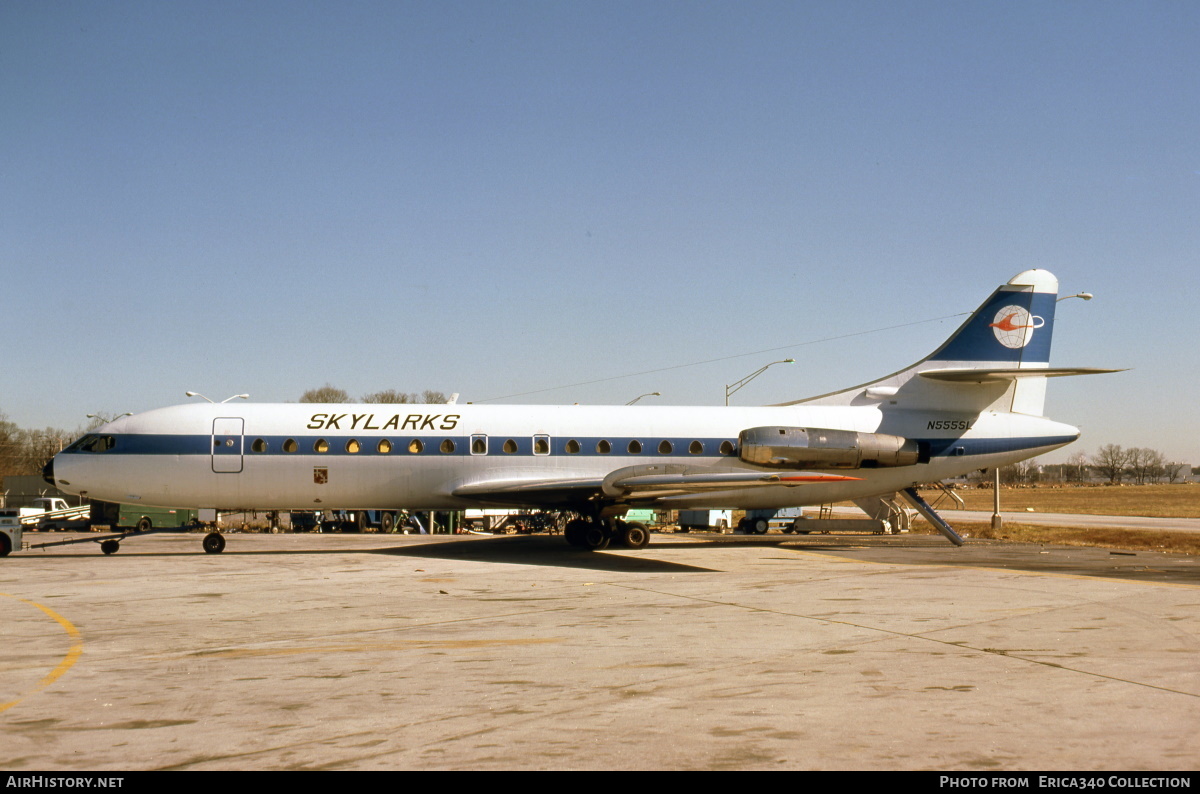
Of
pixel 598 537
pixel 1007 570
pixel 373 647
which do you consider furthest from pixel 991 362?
pixel 373 647

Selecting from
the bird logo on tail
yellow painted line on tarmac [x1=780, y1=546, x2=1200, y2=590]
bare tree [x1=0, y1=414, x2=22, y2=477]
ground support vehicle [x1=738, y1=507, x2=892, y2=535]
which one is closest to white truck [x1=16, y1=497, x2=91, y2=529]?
ground support vehicle [x1=738, y1=507, x2=892, y2=535]

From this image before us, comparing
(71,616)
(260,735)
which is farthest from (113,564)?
(260,735)

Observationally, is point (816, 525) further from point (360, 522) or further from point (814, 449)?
point (360, 522)

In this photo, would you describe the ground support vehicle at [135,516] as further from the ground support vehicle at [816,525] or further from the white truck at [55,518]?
the ground support vehicle at [816,525]

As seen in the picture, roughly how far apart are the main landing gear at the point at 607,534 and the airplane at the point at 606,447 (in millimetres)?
55

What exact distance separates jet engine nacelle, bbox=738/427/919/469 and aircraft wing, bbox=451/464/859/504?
60 centimetres

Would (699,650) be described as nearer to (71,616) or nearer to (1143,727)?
(1143,727)

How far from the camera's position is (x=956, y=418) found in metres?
26.5

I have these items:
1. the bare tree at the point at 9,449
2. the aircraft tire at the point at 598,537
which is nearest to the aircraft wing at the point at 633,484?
the aircraft tire at the point at 598,537

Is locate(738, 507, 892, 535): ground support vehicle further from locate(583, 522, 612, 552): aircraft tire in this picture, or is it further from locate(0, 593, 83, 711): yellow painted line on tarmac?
locate(0, 593, 83, 711): yellow painted line on tarmac

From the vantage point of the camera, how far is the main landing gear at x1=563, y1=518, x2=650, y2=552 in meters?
25.0

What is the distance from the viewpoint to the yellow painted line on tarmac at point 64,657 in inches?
304

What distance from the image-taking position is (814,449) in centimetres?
2466
